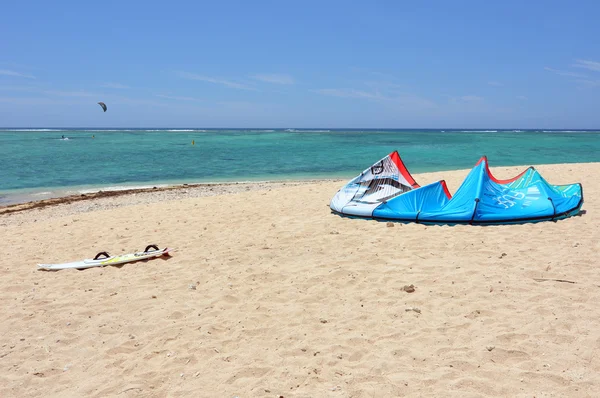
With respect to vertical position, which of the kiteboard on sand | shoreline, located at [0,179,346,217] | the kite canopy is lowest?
shoreline, located at [0,179,346,217]

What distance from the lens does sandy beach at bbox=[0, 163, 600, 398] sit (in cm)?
357

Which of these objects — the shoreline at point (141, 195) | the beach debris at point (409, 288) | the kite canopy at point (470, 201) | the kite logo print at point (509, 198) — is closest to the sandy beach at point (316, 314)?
the beach debris at point (409, 288)

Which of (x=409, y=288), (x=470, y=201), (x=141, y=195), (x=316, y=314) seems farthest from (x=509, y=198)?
(x=141, y=195)

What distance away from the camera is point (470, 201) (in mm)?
8148

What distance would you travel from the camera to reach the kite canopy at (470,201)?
8000 mm

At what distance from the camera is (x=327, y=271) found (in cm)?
595

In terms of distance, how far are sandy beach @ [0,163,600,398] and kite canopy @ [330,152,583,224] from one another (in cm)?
30

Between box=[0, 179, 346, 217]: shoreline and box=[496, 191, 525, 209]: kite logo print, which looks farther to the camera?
box=[0, 179, 346, 217]: shoreline

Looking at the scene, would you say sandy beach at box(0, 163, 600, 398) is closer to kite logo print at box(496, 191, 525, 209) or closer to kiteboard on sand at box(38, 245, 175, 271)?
kiteboard on sand at box(38, 245, 175, 271)

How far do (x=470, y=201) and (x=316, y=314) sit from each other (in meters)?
4.85

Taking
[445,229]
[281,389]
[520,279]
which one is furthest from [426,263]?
[281,389]

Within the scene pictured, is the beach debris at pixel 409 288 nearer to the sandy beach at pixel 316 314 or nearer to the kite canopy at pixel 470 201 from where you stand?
the sandy beach at pixel 316 314

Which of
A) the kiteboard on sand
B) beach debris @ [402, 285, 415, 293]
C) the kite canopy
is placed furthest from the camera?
the kite canopy

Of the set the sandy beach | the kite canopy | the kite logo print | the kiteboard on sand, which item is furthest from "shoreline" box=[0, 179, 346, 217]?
the kite logo print
